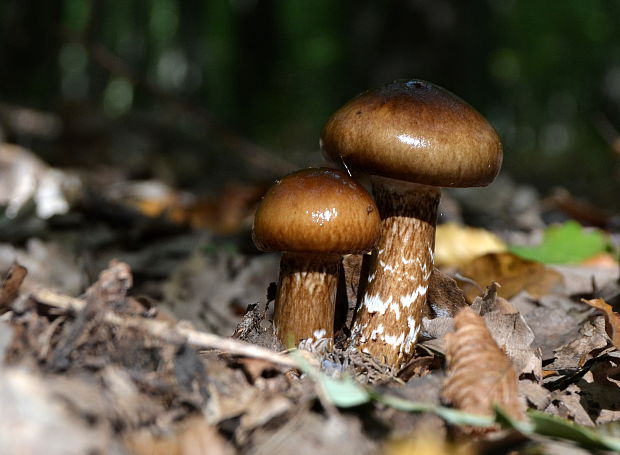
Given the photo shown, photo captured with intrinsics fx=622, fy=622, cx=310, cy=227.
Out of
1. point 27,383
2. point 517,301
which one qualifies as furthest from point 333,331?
point 27,383

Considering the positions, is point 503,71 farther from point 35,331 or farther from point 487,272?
point 35,331

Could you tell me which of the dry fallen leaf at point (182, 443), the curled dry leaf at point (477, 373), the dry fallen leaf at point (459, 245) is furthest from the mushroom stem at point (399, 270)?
the dry fallen leaf at point (459, 245)

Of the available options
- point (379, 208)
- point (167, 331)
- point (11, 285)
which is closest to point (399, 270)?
point (379, 208)

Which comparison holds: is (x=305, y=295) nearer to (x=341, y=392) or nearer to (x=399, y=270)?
(x=399, y=270)

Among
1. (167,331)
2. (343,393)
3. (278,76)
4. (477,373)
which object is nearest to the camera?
(343,393)

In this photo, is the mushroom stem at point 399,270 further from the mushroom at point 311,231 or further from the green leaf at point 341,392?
the green leaf at point 341,392
